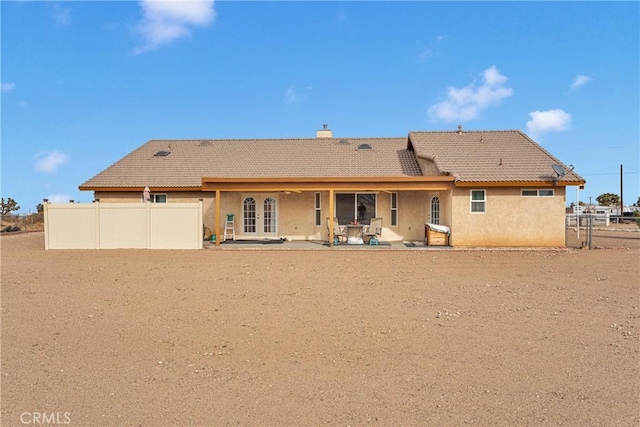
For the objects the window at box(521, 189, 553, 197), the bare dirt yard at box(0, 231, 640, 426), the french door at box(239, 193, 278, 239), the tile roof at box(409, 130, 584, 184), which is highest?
the tile roof at box(409, 130, 584, 184)

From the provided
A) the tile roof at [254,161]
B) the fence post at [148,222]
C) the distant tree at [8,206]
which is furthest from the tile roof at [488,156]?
the distant tree at [8,206]

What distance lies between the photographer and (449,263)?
38.7 feet

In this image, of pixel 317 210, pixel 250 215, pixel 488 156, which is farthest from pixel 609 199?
pixel 250 215

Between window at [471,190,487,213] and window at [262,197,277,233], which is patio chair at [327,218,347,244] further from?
window at [471,190,487,213]

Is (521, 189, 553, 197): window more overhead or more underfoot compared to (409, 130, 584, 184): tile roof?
more underfoot

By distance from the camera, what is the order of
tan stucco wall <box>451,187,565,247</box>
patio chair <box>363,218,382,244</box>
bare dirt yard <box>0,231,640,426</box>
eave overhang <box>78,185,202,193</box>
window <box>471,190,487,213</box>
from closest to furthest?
bare dirt yard <box>0,231,640,426</box> → tan stucco wall <box>451,187,565,247</box> → window <box>471,190,487,213</box> → patio chair <box>363,218,382,244</box> → eave overhang <box>78,185,202,193</box>

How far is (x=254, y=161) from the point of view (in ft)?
68.8

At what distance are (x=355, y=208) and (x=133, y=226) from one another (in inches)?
357

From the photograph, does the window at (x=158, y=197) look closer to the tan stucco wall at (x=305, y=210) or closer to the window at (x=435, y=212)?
the tan stucco wall at (x=305, y=210)

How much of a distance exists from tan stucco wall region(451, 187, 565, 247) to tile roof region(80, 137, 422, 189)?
3.96 m

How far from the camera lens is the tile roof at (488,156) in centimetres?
1602

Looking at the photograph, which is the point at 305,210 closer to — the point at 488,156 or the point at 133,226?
the point at 133,226

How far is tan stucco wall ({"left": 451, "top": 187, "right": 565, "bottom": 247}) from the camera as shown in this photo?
15.9 meters

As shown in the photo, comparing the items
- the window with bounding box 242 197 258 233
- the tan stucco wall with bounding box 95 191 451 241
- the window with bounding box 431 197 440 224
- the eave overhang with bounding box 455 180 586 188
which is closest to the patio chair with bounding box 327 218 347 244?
the tan stucco wall with bounding box 95 191 451 241
